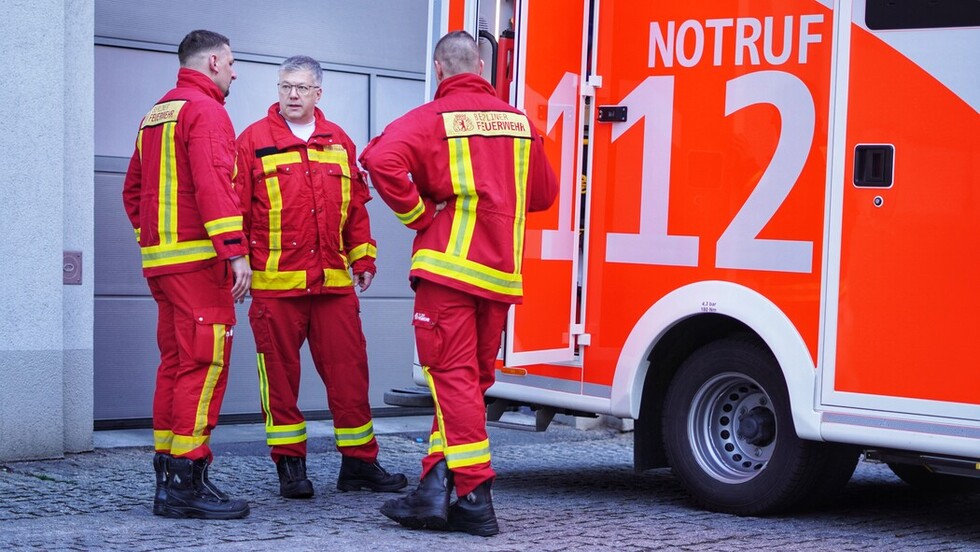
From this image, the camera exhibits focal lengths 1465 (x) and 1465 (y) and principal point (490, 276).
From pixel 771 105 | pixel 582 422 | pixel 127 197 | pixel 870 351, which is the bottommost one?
pixel 582 422

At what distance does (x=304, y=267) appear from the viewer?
652 centimetres

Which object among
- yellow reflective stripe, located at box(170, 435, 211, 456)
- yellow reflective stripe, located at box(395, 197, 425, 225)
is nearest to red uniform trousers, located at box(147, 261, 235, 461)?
yellow reflective stripe, located at box(170, 435, 211, 456)

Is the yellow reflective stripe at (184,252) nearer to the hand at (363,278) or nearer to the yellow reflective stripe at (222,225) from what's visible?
the yellow reflective stripe at (222,225)

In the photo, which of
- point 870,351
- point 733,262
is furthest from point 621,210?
point 870,351

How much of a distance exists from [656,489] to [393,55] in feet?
12.5

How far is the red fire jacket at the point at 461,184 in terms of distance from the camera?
18.6ft

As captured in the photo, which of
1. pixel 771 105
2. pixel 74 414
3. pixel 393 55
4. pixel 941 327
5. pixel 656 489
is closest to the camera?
pixel 941 327

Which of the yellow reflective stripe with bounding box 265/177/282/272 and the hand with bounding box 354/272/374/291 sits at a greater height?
the yellow reflective stripe with bounding box 265/177/282/272

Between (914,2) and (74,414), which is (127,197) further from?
(914,2)

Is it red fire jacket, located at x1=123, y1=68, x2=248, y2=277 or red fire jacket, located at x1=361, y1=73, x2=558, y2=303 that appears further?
red fire jacket, located at x1=123, y1=68, x2=248, y2=277

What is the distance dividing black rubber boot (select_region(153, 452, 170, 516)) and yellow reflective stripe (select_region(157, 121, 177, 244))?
882 millimetres

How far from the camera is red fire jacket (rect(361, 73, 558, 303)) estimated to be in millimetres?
5672

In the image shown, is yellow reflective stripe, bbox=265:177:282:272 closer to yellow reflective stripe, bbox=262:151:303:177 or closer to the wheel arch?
yellow reflective stripe, bbox=262:151:303:177

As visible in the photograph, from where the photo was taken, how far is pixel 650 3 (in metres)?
6.46
